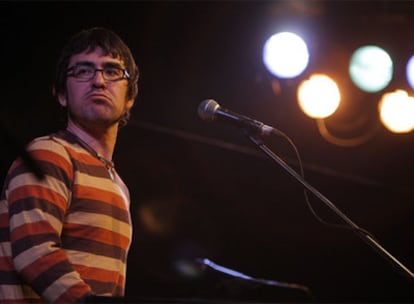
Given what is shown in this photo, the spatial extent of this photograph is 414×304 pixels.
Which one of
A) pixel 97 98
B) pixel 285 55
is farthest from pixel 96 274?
pixel 285 55

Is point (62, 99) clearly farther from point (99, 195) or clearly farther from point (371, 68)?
point (371, 68)

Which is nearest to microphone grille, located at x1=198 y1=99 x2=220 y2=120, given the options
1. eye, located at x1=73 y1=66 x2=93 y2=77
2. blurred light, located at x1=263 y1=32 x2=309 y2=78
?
eye, located at x1=73 y1=66 x2=93 y2=77

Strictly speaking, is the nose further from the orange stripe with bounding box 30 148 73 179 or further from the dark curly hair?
the orange stripe with bounding box 30 148 73 179

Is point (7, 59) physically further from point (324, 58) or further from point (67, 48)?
point (324, 58)

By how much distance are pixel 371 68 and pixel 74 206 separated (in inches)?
105

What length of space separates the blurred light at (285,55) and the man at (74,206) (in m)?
1.89

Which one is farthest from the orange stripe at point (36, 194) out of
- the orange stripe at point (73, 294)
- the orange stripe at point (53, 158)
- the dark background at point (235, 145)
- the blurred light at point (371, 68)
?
the blurred light at point (371, 68)

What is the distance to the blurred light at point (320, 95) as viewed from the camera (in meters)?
4.08

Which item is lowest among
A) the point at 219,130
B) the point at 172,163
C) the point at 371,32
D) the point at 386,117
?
the point at 172,163

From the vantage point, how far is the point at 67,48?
237cm

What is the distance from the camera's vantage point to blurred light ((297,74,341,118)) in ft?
13.4

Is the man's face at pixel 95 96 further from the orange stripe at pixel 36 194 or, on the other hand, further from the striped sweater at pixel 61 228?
the orange stripe at pixel 36 194

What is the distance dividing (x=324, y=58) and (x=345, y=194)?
1169mm

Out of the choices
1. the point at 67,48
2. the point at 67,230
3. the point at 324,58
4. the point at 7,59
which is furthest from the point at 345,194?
the point at 67,230
